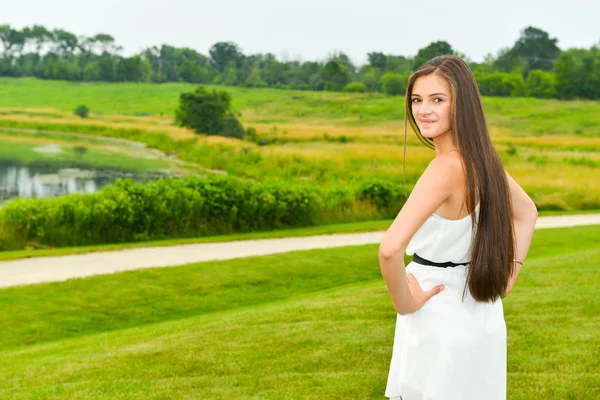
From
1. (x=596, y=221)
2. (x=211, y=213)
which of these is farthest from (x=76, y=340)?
(x=596, y=221)

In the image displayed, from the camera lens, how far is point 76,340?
880cm

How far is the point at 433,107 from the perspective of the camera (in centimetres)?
260

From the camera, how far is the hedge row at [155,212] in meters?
16.2

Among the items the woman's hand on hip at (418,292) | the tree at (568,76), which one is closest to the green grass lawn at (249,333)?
the woman's hand on hip at (418,292)

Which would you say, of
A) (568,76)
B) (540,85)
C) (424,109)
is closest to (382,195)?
(424,109)

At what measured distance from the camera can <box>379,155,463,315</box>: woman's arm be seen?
239cm

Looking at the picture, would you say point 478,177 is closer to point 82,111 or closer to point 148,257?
point 148,257

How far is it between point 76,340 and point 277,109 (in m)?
54.1

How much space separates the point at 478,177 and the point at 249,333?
17.5 ft

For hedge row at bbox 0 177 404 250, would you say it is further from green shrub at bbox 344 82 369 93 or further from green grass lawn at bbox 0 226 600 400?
green shrub at bbox 344 82 369 93

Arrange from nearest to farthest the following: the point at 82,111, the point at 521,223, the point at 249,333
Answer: the point at 521,223, the point at 249,333, the point at 82,111

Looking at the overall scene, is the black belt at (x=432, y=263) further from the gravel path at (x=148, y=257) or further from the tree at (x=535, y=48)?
the tree at (x=535, y=48)

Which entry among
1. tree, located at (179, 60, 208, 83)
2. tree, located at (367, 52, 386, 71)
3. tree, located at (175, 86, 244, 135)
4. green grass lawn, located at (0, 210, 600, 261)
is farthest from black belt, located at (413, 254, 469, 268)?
tree, located at (179, 60, 208, 83)

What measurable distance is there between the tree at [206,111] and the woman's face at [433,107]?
4730cm
